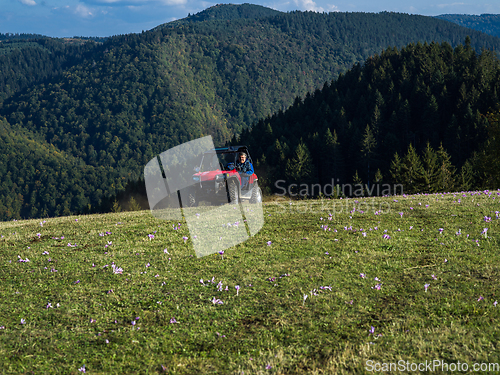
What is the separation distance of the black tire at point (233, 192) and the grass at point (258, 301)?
407 centimetres

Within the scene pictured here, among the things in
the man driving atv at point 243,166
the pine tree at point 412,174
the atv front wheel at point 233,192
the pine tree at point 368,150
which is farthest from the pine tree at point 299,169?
the atv front wheel at point 233,192

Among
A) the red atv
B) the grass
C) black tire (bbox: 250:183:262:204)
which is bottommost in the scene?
the grass

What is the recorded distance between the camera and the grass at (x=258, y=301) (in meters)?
6.02

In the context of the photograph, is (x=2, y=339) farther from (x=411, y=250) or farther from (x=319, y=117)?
(x=319, y=117)

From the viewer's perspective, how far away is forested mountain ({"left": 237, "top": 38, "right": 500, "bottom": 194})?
283 feet

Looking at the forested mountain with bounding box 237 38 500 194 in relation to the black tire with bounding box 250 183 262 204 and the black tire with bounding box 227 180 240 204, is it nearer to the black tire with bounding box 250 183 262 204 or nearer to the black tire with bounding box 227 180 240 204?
the black tire with bounding box 250 183 262 204

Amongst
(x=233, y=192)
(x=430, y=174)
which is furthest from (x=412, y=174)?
(x=233, y=192)

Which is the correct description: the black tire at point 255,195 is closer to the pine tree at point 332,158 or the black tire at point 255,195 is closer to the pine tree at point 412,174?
the pine tree at point 412,174

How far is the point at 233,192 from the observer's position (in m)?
16.3

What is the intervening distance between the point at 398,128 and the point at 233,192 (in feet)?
381

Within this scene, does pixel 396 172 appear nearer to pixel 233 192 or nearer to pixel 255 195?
pixel 255 195

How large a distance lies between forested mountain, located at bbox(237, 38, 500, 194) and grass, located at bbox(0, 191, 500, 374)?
198 ft

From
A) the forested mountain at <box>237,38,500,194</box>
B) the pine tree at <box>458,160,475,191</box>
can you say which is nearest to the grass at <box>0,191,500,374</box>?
the forested mountain at <box>237,38,500,194</box>

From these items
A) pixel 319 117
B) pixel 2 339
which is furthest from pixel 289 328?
pixel 319 117
